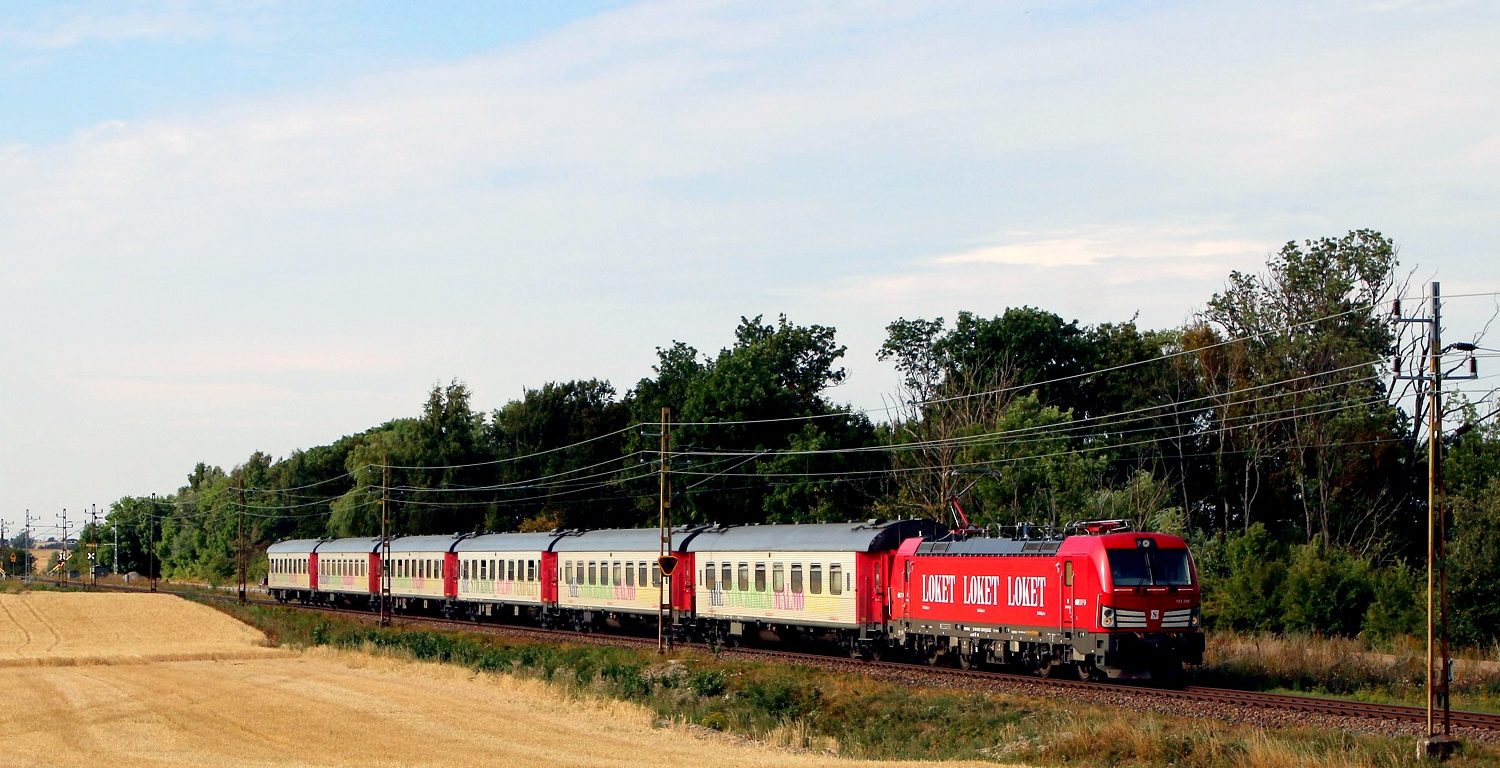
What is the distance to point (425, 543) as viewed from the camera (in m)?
72.1

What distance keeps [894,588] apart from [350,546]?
51047mm

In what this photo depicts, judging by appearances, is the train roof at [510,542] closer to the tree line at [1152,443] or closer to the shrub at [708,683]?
the tree line at [1152,443]

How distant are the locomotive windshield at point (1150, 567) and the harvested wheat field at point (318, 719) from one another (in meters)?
8.54

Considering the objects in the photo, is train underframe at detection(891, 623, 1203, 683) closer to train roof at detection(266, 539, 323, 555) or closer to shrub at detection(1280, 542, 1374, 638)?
shrub at detection(1280, 542, 1374, 638)

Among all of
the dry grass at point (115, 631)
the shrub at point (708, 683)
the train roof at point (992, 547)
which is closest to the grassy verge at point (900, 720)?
the shrub at point (708, 683)

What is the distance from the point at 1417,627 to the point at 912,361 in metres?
44.1

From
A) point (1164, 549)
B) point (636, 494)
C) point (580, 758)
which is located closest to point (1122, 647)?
point (1164, 549)

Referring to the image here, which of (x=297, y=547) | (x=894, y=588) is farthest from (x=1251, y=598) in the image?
(x=297, y=547)

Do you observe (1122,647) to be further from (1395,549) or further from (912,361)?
(912,361)

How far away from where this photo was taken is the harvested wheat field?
27.0 m

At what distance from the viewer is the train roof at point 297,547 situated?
8986 cm

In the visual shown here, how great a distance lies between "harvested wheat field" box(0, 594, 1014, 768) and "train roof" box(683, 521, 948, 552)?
8.41m

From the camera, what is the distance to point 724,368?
8544 centimetres

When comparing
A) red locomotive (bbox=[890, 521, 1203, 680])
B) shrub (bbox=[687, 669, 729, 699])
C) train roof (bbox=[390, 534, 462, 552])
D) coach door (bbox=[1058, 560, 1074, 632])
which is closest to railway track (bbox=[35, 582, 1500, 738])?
red locomotive (bbox=[890, 521, 1203, 680])
